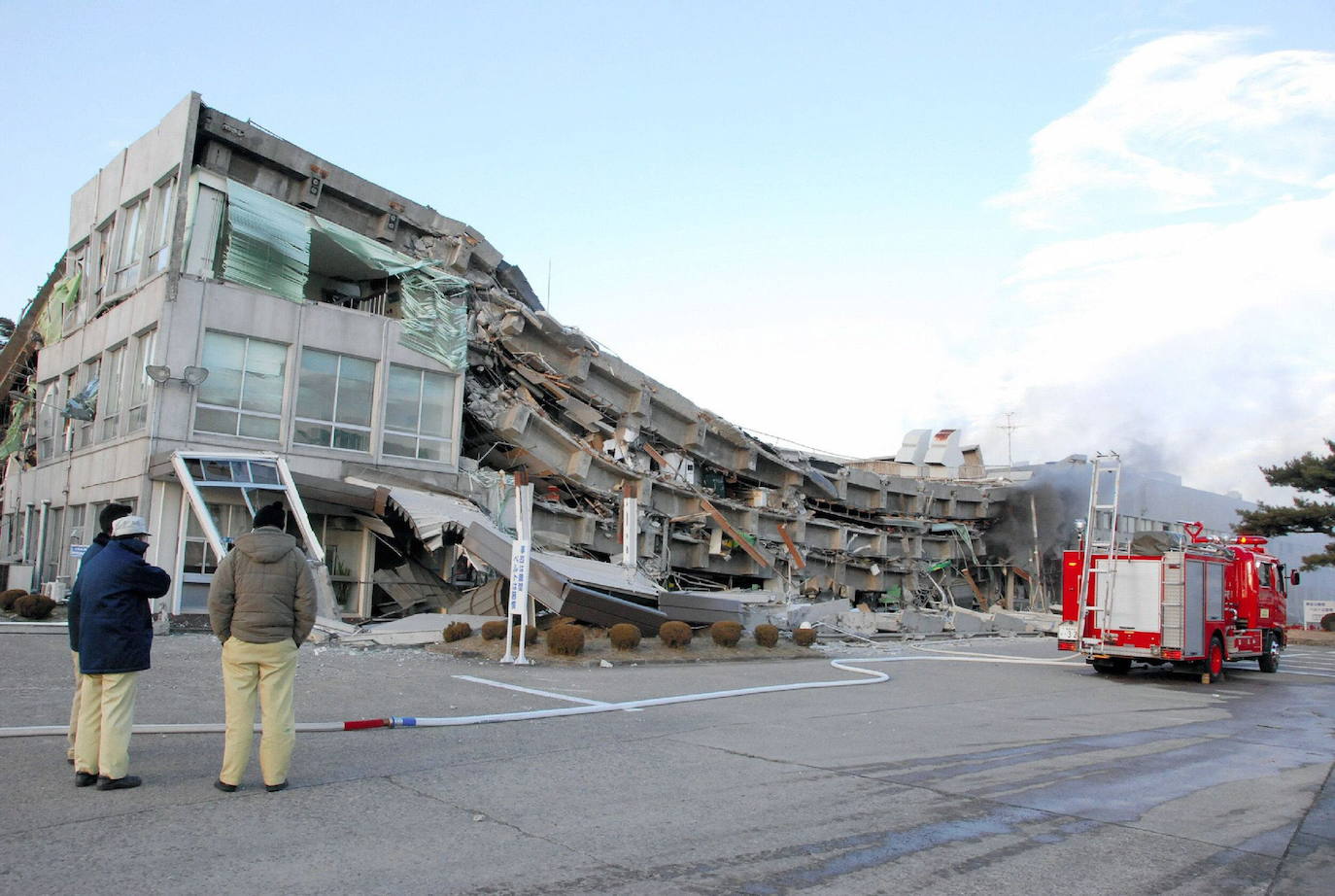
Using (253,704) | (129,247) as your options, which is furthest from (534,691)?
(129,247)

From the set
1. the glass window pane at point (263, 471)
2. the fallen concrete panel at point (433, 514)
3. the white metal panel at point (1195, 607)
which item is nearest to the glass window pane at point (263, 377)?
the glass window pane at point (263, 471)

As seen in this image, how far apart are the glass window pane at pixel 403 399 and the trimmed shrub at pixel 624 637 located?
33.2 ft

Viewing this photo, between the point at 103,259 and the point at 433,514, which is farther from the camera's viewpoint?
the point at 103,259

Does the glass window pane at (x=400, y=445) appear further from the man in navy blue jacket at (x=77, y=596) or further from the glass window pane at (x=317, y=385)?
the man in navy blue jacket at (x=77, y=596)

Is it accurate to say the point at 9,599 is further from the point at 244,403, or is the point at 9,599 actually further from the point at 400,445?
the point at 400,445

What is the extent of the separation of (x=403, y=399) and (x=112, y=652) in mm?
19188

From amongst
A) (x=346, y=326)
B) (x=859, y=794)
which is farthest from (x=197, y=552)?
(x=859, y=794)

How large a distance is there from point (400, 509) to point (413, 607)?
3.48m

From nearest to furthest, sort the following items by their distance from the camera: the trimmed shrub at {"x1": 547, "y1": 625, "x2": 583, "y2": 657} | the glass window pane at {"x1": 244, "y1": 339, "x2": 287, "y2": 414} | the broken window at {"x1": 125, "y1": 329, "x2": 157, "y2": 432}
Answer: the trimmed shrub at {"x1": 547, "y1": 625, "x2": 583, "y2": 657} → the broken window at {"x1": 125, "y1": 329, "x2": 157, "y2": 432} → the glass window pane at {"x1": 244, "y1": 339, "x2": 287, "y2": 414}

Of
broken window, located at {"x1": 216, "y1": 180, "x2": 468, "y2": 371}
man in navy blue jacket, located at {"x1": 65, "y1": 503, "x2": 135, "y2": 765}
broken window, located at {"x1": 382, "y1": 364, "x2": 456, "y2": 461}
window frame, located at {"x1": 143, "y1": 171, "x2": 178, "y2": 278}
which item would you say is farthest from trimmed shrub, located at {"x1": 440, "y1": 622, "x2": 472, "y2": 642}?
window frame, located at {"x1": 143, "y1": 171, "x2": 178, "y2": 278}

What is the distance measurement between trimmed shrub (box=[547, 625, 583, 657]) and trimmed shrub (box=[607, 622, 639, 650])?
3.24ft

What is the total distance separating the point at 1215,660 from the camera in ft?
60.6

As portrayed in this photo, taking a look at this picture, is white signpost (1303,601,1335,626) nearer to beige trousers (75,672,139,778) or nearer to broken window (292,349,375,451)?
broken window (292,349,375,451)

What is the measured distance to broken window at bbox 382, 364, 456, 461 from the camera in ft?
81.6
